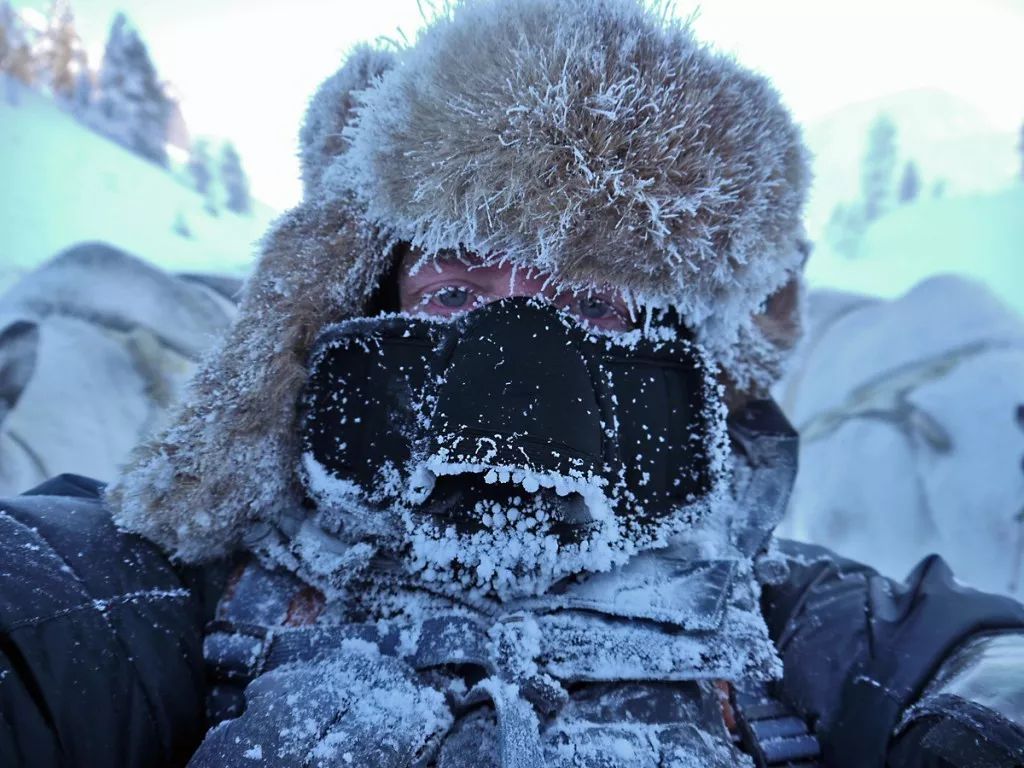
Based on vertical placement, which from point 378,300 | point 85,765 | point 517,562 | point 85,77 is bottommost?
point 85,765

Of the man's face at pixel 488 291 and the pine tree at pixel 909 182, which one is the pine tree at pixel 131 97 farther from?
the pine tree at pixel 909 182

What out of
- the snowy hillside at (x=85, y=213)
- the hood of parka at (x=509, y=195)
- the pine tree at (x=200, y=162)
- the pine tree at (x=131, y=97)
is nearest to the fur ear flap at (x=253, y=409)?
the hood of parka at (x=509, y=195)

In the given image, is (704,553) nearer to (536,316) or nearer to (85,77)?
(536,316)

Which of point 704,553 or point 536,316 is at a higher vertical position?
point 536,316

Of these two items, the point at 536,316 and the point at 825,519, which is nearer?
the point at 536,316

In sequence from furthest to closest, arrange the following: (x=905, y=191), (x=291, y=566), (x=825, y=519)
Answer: (x=905, y=191) < (x=825, y=519) < (x=291, y=566)

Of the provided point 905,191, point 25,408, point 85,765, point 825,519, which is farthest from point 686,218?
point 905,191

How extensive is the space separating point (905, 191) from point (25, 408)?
633 inches

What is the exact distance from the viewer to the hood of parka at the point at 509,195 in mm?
918

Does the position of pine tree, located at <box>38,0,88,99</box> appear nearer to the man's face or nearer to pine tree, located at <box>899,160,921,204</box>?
the man's face

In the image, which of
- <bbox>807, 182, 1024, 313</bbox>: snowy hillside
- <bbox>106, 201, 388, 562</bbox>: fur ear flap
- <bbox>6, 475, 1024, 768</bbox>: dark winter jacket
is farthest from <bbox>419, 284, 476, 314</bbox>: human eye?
<bbox>807, 182, 1024, 313</bbox>: snowy hillside

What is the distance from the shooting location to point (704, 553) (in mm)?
1003

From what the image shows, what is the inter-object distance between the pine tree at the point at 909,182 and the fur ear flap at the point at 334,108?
607 inches

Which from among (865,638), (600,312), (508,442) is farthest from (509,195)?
(865,638)
